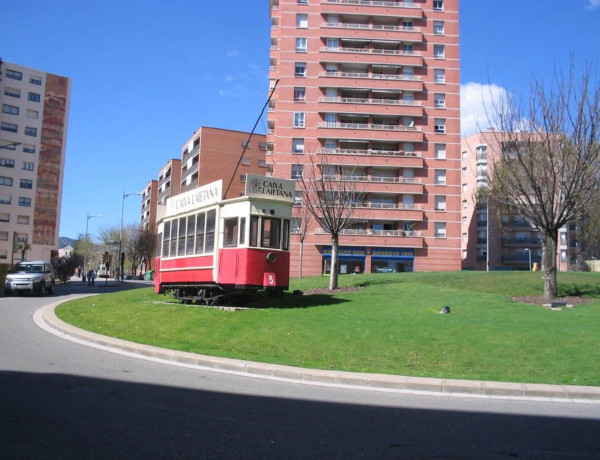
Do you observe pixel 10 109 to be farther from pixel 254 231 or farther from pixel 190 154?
pixel 254 231

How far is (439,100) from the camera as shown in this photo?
2442 inches

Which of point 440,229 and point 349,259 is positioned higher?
point 440,229

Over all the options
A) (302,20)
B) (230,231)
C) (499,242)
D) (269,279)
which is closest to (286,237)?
(269,279)

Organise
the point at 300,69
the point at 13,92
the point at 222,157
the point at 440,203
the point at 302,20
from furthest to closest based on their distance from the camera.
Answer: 1. the point at 222,157
2. the point at 13,92
3. the point at 302,20
4. the point at 300,69
5. the point at 440,203

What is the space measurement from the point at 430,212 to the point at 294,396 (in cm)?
5516

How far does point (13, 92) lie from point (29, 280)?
61.9 m

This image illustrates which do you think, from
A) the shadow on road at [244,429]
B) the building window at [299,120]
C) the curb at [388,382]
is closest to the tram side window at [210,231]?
the curb at [388,382]

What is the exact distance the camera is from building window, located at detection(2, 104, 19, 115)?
77.3 metres

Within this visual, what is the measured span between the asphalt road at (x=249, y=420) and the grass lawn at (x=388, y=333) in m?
1.70

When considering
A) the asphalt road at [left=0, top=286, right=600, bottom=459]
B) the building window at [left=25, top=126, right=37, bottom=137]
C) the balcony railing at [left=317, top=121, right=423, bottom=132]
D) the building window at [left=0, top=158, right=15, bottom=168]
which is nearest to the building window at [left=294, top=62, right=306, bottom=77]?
the balcony railing at [left=317, top=121, right=423, bottom=132]

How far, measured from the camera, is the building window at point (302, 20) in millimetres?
62469

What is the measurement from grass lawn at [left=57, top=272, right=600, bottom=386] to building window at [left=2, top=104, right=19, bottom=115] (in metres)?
70.1

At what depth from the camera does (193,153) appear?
285ft

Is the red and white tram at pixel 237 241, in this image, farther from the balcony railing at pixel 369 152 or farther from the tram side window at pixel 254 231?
the balcony railing at pixel 369 152
